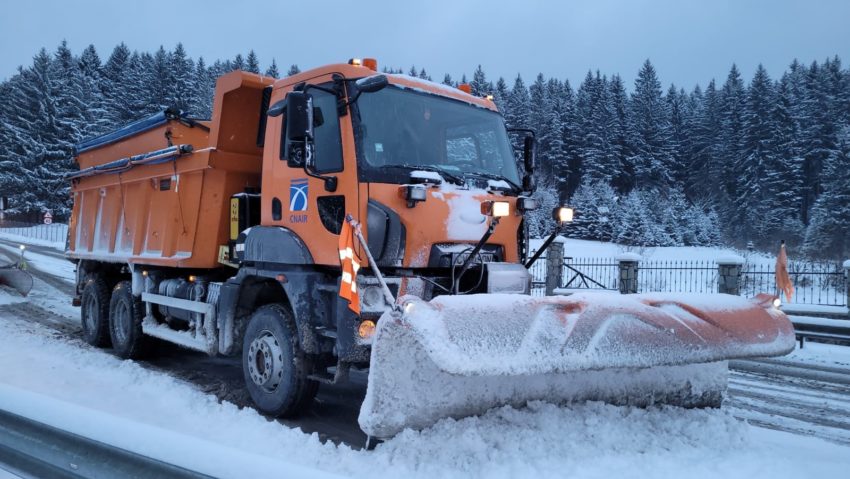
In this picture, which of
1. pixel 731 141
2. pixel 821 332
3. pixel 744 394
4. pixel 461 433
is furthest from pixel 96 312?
pixel 731 141

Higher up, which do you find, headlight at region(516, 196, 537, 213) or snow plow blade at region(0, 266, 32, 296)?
headlight at region(516, 196, 537, 213)

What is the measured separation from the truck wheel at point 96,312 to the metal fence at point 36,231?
34015 millimetres

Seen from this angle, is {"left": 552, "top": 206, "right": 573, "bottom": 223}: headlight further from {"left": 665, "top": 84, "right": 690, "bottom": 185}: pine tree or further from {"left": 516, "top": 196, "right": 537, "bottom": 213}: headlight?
{"left": 665, "top": 84, "right": 690, "bottom": 185}: pine tree

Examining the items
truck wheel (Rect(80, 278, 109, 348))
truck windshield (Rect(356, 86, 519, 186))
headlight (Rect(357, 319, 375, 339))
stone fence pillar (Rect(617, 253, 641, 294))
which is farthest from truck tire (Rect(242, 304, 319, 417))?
stone fence pillar (Rect(617, 253, 641, 294))

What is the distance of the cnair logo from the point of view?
17.3 feet

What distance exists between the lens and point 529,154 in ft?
20.6

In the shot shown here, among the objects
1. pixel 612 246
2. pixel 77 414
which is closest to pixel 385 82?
pixel 77 414

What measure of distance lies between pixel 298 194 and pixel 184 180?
7.63 ft

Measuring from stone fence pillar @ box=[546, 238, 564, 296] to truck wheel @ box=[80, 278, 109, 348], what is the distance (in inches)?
437

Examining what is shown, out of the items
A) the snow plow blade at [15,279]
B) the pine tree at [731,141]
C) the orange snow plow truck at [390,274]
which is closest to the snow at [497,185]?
the orange snow plow truck at [390,274]

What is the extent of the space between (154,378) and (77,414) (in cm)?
452

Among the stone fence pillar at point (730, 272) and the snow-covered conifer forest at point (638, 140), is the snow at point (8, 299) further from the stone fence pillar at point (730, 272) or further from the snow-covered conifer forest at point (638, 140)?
the snow-covered conifer forest at point (638, 140)

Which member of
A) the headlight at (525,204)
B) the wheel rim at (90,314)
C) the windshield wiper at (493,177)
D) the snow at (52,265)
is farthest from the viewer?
the snow at (52,265)

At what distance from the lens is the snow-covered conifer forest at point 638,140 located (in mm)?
47500
